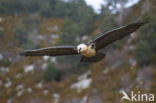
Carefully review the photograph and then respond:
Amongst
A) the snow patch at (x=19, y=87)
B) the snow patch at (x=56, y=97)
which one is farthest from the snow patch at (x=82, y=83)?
the snow patch at (x=19, y=87)

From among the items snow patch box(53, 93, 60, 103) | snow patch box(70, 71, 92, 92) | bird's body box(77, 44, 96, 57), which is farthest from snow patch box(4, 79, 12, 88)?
bird's body box(77, 44, 96, 57)

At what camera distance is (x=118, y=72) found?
2612 centimetres

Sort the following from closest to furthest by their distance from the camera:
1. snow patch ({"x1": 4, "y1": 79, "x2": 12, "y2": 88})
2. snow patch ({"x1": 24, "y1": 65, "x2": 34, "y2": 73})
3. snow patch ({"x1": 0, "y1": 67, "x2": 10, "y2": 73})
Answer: snow patch ({"x1": 4, "y1": 79, "x2": 12, "y2": 88}), snow patch ({"x1": 24, "y1": 65, "x2": 34, "y2": 73}), snow patch ({"x1": 0, "y1": 67, "x2": 10, "y2": 73})

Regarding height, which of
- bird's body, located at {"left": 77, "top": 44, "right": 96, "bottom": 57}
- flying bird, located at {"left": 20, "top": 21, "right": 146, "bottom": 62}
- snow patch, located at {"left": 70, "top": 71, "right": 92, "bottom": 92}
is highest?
snow patch, located at {"left": 70, "top": 71, "right": 92, "bottom": 92}

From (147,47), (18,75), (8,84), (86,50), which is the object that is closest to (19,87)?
(8,84)

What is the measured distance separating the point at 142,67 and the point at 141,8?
976cm

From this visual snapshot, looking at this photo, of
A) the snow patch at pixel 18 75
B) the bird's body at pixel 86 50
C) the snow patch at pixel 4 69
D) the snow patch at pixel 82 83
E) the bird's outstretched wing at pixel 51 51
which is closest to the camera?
the bird's body at pixel 86 50

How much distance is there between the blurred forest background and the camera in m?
23.7

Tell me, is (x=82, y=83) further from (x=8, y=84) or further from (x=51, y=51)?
(x=51, y=51)

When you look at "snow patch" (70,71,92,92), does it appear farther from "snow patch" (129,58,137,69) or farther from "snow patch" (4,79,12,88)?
"snow patch" (4,79,12,88)

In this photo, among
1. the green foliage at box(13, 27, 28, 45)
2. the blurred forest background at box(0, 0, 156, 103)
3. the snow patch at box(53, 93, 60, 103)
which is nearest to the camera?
the blurred forest background at box(0, 0, 156, 103)

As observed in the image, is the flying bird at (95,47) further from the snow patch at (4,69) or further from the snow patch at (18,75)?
the snow patch at (4,69)

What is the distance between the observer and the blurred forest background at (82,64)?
23656 mm

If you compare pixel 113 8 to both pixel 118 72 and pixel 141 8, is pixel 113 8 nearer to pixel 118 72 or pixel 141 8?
pixel 141 8
